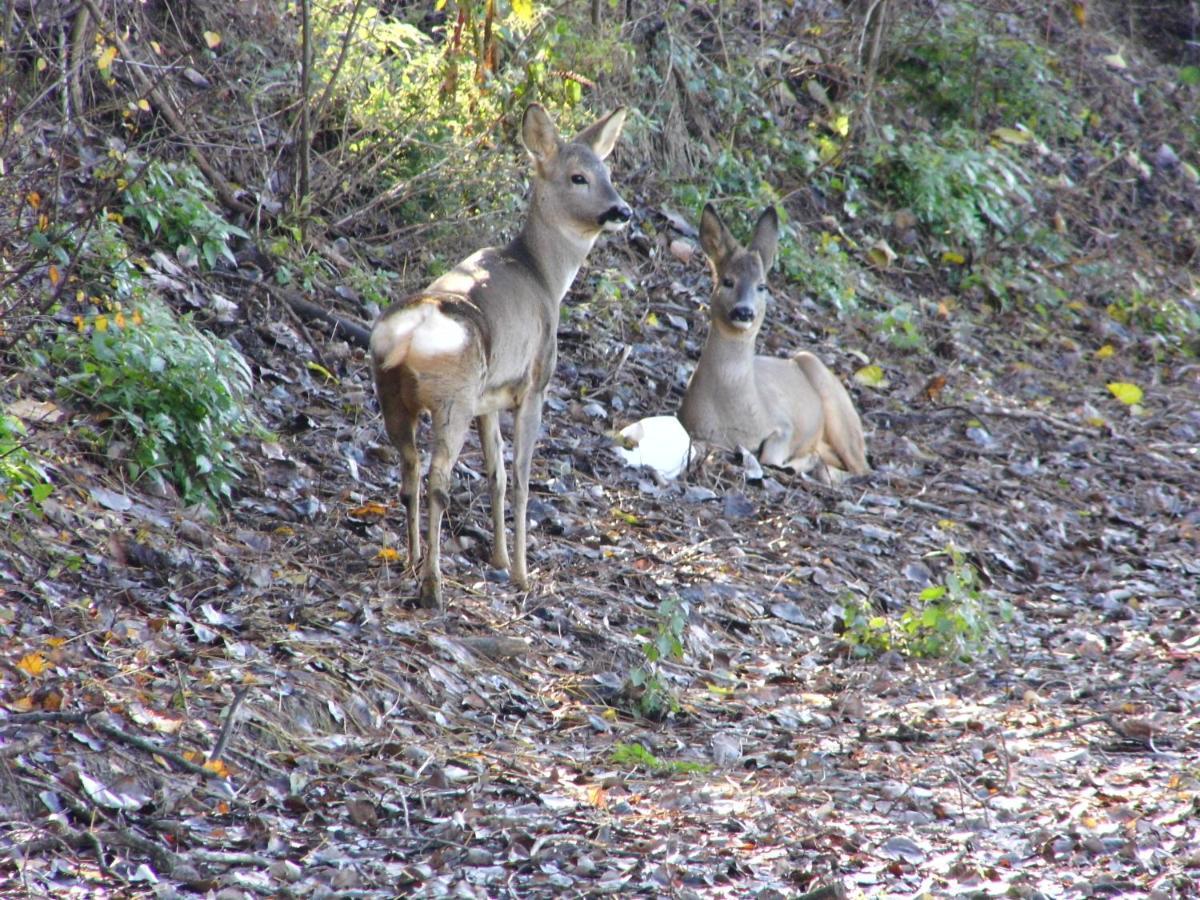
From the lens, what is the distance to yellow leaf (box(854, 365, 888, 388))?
10188mm

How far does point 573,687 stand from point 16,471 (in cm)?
188

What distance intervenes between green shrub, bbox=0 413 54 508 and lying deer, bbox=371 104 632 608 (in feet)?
3.78

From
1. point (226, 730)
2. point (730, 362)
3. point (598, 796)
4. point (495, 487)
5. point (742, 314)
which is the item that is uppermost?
point (226, 730)

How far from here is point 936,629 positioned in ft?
19.2

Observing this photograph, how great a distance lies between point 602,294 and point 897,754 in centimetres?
496

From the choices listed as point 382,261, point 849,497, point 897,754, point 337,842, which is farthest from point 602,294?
point 337,842

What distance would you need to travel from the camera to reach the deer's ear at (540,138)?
6.65 metres

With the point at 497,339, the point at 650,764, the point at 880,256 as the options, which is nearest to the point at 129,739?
the point at 650,764

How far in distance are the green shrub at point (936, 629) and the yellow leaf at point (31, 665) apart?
3117 mm

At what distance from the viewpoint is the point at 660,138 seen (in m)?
11.2

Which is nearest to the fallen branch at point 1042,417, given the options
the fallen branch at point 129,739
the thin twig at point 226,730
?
the thin twig at point 226,730

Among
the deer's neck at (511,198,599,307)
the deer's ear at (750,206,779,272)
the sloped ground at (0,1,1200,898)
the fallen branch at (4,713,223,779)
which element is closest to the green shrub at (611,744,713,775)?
the sloped ground at (0,1,1200,898)

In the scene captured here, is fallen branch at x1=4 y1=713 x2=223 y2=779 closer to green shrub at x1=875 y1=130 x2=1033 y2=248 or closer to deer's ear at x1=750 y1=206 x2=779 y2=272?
deer's ear at x1=750 y1=206 x2=779 y2=272

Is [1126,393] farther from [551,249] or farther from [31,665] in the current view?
[31,665]
